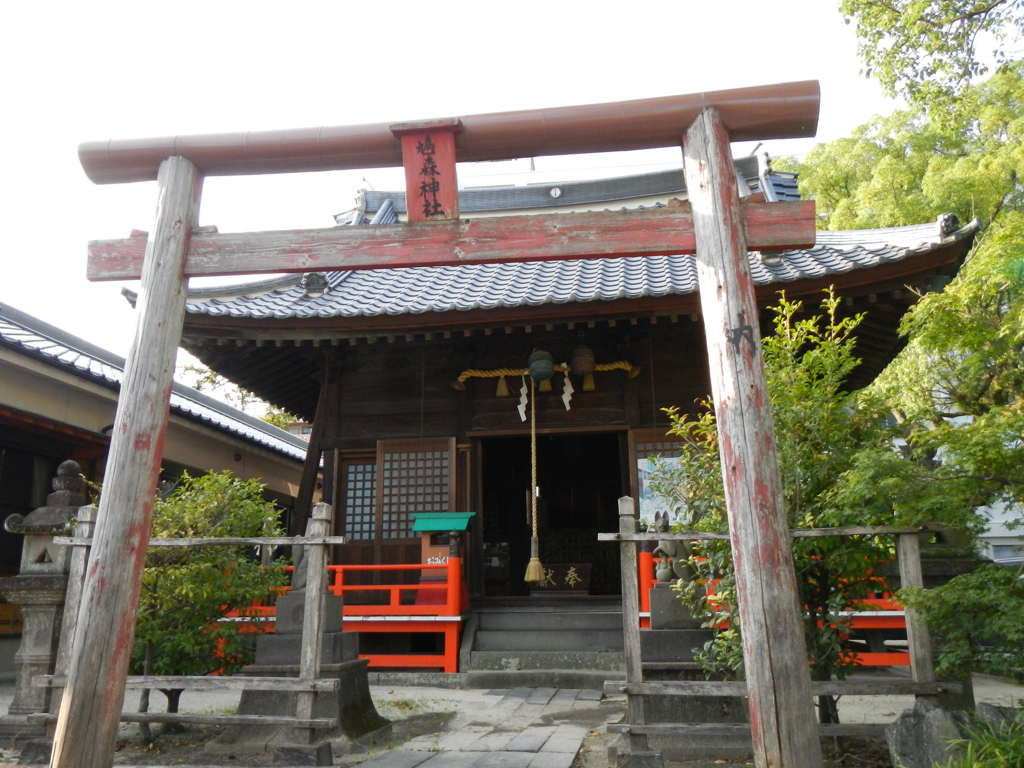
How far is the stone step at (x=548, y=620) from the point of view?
9289 mm

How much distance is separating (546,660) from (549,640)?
1.27 feet

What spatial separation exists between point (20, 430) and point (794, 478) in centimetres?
1036

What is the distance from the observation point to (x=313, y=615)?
16.9 feet

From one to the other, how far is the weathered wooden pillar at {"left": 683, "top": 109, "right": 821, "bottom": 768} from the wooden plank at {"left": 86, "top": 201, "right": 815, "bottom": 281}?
8.8 inches

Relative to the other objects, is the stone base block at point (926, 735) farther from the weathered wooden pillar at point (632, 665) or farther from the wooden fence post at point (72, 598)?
the wooden fence post at point (72, 598)

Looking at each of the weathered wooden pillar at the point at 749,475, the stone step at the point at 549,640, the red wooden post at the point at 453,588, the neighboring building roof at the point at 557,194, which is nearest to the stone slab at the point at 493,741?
the weathered wooden pillar at the point at 749,475

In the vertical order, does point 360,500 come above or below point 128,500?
above

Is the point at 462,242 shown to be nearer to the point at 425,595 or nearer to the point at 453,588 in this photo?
the point at 453,588

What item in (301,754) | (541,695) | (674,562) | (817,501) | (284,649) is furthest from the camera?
(541,695)

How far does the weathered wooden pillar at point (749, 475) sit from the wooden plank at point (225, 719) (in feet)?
8.97

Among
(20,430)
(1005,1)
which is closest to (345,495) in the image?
(20,430)

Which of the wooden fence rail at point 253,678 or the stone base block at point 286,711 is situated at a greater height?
the wooden fence rail at point 253,678

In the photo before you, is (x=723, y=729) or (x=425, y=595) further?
(x=425, y=595)

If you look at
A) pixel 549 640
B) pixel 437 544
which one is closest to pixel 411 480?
pixel 437 544
